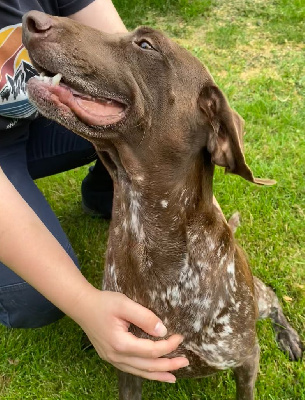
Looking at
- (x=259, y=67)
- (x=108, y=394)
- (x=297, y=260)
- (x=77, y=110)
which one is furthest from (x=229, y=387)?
(x=259, y=67)

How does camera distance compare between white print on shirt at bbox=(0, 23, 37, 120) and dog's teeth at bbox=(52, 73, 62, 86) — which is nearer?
dog's teeth at bbox=(52, 73, 62, 86)

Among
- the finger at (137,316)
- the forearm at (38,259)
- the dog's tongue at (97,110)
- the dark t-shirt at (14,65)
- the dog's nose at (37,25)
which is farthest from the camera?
the dark t-shirt at (14,65)

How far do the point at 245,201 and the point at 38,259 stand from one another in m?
2.42

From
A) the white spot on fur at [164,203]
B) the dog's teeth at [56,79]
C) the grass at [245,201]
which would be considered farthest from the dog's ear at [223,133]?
the grass at [245,201]

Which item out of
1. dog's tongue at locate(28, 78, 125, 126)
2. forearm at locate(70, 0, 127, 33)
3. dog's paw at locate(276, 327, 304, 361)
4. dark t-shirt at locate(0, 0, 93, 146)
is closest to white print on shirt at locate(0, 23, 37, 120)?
dark t-shirt at locate(0, 0, 93, 146)

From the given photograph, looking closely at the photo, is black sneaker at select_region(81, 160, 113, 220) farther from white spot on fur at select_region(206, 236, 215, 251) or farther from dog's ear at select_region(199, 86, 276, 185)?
dog's ear at select_region(199, 86, 276, 185)

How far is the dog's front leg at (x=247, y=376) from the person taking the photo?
302 cm

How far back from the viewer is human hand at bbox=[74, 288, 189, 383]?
2.38m

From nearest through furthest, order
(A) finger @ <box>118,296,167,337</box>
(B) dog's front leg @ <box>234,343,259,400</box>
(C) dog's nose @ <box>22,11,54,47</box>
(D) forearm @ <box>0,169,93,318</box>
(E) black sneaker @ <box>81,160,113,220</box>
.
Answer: (C) dog's nose @ <box>22,11,54,47</box> → (A) finger @ <box>118,296,167,337</box> → (D) forearm @ <box>0,169,93,318</box> → (B) dog's front leg @ <box>234,343,259,400</box> → (E) black sneaker @ <box>81,160,113,220</box>

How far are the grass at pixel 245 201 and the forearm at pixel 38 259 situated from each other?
1.26 metres

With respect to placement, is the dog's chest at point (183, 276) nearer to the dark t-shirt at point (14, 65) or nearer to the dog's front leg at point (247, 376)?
the dog's front leg at point (247, 376)

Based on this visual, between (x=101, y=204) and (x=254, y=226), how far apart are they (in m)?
1.28

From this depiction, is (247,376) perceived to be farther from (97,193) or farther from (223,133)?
(97,193)

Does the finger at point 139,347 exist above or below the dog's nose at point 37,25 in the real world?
below
